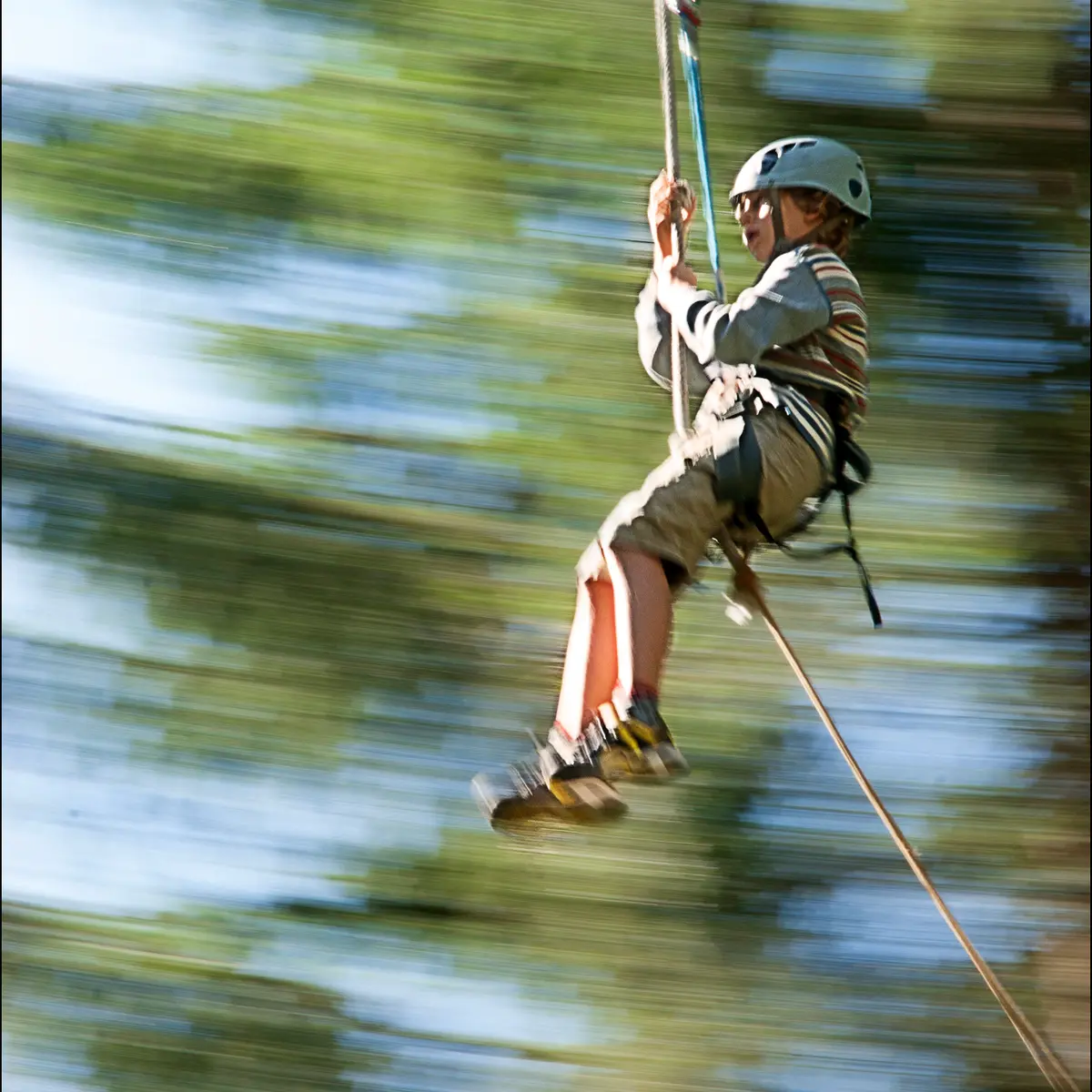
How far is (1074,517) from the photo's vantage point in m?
5.59

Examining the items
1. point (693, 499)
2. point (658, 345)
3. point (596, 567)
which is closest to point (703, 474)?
point (693, 499)

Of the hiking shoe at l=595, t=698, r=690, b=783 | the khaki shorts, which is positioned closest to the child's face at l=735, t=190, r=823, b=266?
the khaki shorts

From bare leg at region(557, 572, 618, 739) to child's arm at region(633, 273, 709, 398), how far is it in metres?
0.42

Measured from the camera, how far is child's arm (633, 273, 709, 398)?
128 inches

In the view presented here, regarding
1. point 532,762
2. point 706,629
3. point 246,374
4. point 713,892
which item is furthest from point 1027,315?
point 532,762

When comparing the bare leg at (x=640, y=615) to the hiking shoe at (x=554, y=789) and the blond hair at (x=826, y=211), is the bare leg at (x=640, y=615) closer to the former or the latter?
the hiking shoe at (x=554, y=789)

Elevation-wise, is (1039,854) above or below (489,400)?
below

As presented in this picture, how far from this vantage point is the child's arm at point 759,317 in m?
2.93

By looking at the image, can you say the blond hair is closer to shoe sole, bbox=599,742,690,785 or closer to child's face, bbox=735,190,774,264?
child's face, bbox=735,190,774,264

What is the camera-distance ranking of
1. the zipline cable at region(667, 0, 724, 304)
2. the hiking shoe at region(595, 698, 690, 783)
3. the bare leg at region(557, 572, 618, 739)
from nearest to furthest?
the hiking shoe at region(595, 698, 690, 783) < the bare leg at region(557, 572, 618, 739) < the zipline cable at region(667, 0, 724, 304)

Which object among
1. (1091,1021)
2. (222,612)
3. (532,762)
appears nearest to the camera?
(532,762)

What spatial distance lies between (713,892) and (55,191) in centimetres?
275

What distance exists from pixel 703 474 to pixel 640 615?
24 cm

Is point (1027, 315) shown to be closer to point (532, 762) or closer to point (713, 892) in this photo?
point (713, 892)
